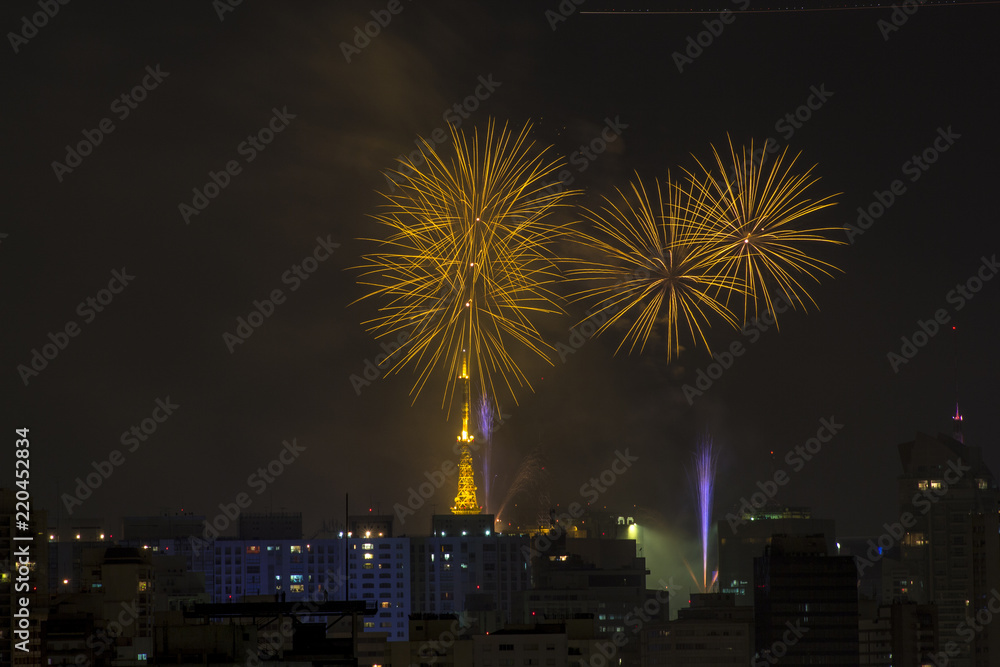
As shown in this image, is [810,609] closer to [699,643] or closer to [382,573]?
[699,643]

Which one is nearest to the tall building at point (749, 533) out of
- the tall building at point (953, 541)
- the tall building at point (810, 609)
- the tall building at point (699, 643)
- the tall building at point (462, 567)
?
the tall building at point (953, 541)

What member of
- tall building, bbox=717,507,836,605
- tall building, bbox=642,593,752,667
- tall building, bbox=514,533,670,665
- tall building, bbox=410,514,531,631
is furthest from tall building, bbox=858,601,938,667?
tall building, bbox=717,507,836,605

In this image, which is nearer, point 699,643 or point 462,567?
point 699,643

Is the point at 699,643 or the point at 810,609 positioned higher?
the point at 810,609

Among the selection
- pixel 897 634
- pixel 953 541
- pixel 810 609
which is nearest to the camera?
pixel 810 609

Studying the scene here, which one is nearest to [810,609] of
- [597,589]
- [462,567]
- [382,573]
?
[462,567]

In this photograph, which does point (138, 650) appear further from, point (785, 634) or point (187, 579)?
point (187, 579)
